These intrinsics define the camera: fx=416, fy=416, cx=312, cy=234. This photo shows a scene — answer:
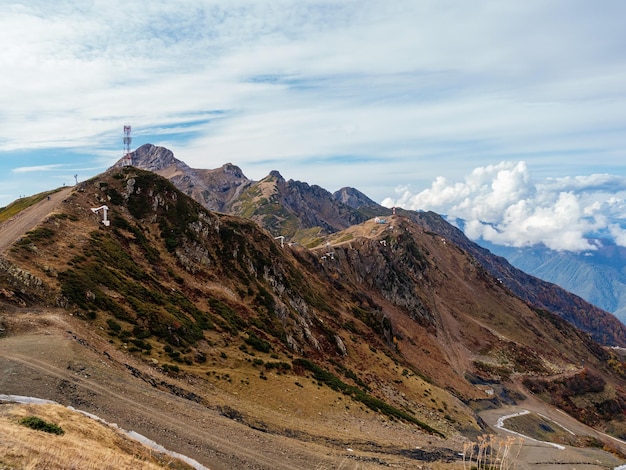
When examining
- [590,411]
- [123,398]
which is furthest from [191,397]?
[590,411]

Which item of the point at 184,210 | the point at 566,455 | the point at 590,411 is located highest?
the point at 184,210

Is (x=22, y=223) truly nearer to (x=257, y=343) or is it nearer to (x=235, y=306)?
(x=235, y=306)

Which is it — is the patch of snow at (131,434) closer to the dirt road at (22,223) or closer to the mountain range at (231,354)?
the mountain range at (231,354)

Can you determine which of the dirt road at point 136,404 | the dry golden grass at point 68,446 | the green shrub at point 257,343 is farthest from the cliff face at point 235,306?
the dry golden grass at point 68,446

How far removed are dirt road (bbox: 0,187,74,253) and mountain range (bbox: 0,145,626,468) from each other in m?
2.04

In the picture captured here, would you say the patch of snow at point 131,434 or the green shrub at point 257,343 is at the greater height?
→ the patch of snow at point 131,434

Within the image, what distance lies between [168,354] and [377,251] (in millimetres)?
137448

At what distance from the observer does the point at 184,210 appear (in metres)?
88.6

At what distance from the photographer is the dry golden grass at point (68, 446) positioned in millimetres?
18734

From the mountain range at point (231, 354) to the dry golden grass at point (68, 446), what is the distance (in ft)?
12.9

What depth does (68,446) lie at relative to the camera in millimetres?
20984

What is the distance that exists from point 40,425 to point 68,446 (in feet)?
9.46

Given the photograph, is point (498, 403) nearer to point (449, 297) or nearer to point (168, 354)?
point (449, 297)

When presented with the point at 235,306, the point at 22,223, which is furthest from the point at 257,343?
the point at 22,223
